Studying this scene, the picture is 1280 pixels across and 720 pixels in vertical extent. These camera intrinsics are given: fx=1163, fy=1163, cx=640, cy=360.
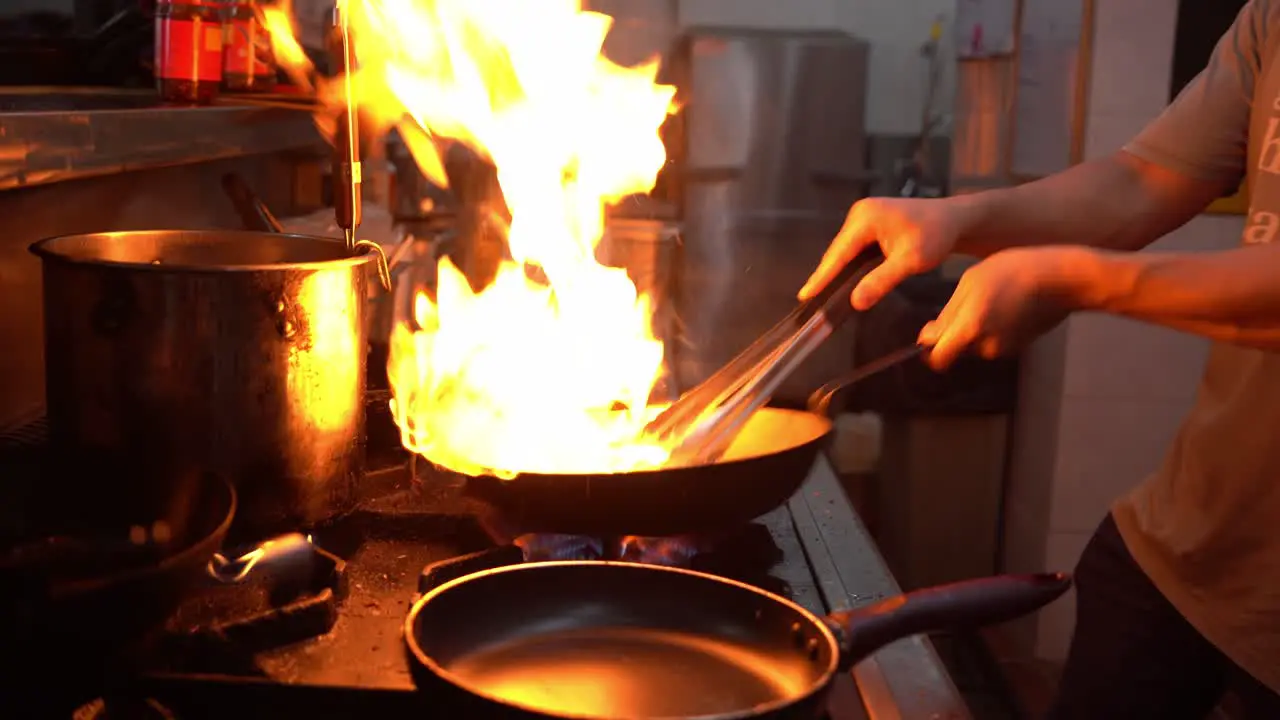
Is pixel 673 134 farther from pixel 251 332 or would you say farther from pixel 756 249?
pixel 251 332

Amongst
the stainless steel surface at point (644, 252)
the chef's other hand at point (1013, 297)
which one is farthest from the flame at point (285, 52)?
the chef's other hand at point (1013, 297)

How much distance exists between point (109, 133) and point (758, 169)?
10.2ft

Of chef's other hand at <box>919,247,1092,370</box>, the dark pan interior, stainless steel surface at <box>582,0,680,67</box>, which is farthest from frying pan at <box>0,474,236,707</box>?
stainless steel surface at <box>582,0,680,67</box>

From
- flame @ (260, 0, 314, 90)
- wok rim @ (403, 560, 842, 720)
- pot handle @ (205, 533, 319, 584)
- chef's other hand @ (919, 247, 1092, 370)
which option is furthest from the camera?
flame @ (260, 0, 314, 90)

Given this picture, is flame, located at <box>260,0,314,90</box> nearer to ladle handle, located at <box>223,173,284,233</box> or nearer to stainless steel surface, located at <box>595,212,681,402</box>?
ladle handle, located at <box>223,173,284,233</box>

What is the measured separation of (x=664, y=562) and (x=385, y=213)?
1740 millimetres

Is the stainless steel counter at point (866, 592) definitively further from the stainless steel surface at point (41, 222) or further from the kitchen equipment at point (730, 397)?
the stainless steel surface at point (41, 222)

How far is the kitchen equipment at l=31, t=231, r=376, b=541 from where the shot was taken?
1.11 metres

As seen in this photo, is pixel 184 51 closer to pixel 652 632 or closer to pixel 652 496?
pixel 652 496

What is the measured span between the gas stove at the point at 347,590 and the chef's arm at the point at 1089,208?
55 cm

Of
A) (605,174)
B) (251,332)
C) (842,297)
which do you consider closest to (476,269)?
(605,174)

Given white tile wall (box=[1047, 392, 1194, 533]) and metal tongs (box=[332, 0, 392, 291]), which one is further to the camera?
white tile wall (box=[1047, 392, 1194, 533])

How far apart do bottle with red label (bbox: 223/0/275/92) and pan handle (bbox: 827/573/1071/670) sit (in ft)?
6.19

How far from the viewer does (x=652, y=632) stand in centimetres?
103
